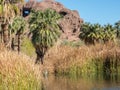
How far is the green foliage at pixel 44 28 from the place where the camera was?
61.3 m

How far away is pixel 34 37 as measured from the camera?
62.5 m

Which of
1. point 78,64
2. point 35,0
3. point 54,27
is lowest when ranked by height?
point 78,64

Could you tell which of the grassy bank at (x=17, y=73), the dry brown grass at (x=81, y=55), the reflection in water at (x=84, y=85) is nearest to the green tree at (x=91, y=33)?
the dry brown grass at (x=81, y=55)

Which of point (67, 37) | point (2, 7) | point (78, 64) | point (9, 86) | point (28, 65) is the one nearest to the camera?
point (9, 86)

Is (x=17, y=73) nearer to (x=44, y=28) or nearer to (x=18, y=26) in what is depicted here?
(x=44, y=28)

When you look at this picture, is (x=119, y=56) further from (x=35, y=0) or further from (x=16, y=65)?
(x=35, y=0)

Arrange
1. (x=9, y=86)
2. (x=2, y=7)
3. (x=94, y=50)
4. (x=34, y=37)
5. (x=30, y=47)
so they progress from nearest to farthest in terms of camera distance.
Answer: (x=9, y=86) → (x=2, y=7) → (x=94, y=50) → (x=34, y=37) → (x=30, y=47)

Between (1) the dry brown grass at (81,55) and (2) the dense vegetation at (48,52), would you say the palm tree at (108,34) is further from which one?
(1) the dry brown grass at (81,55)

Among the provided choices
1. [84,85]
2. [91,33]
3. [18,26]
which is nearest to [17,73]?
[84,85]

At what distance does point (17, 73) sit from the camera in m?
22.8

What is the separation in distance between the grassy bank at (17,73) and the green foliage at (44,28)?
117 feet

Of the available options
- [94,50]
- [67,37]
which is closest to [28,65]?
[94,50]

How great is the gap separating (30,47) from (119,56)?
115ft

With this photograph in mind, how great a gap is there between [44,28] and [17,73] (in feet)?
130
